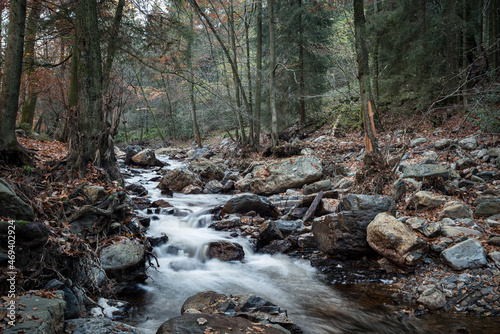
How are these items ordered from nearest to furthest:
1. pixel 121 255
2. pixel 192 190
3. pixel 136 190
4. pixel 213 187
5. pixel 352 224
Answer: pixel 121 255 < pixel 352 224 < pixel 136 190 < pixel 192 190 < pixel 213 187

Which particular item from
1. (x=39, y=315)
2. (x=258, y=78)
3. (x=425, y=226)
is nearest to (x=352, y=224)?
(x=425, y=226)

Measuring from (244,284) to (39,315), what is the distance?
372 centimetres

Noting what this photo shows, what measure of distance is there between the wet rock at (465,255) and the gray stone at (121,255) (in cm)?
510

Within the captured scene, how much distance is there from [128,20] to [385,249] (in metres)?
9.54

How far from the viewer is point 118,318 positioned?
13.7ft

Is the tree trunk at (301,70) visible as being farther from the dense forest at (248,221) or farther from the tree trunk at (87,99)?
the tree trunk at (87,99)

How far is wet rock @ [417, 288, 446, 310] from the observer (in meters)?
4.27

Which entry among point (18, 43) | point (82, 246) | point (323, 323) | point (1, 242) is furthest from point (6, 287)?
point (18, 43)

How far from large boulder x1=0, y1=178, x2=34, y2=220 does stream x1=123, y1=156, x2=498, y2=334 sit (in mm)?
2055

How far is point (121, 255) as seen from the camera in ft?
16.8

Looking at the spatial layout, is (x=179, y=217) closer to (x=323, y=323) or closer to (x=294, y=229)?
(x=294, y=229)

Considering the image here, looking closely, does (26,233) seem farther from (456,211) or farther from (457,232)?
(456,211)

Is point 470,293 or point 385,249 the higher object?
point 385,249

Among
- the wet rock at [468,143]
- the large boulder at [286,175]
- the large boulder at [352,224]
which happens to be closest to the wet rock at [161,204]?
the large boulder at [286,175]
